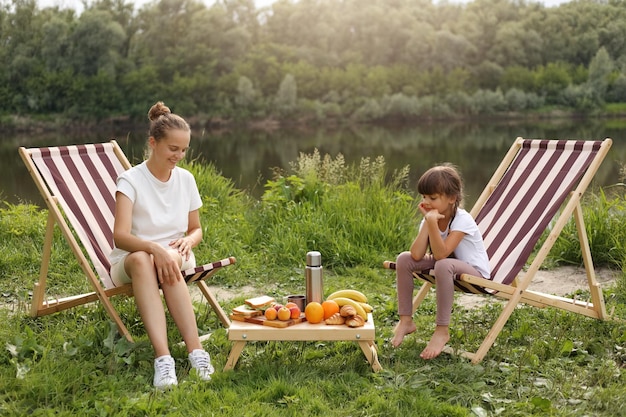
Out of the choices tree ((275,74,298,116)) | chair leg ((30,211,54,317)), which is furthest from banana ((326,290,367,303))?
tree ((275,74,298,116))

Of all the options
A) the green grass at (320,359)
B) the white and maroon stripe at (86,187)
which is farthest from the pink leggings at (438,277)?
the white and maroon stripe at (86,187)

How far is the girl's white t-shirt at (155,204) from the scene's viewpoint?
3.14 metres

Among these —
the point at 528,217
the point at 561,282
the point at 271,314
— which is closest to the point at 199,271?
the point at 271,314

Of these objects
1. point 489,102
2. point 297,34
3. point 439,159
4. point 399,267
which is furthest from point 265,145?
point 297,34

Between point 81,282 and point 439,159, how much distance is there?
49.1ft

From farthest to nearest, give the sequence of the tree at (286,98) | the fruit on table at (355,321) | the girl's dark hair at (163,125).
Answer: the tree at (286,98), the girl's dark hair at (163,125), the fruit on table at (355,321)

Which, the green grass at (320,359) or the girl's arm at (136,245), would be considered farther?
the girl's arm at (136,245)

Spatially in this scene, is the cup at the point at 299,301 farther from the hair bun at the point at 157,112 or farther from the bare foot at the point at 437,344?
the hair bun at the point at 157,112

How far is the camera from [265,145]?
79.8 feet

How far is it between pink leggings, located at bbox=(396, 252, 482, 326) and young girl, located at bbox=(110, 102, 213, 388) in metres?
0.94

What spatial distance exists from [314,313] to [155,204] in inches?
34.7

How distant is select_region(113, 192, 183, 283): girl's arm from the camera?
2959 mm

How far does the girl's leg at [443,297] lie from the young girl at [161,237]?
0.97m

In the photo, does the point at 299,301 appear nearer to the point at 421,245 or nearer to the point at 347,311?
the point at 347,311
